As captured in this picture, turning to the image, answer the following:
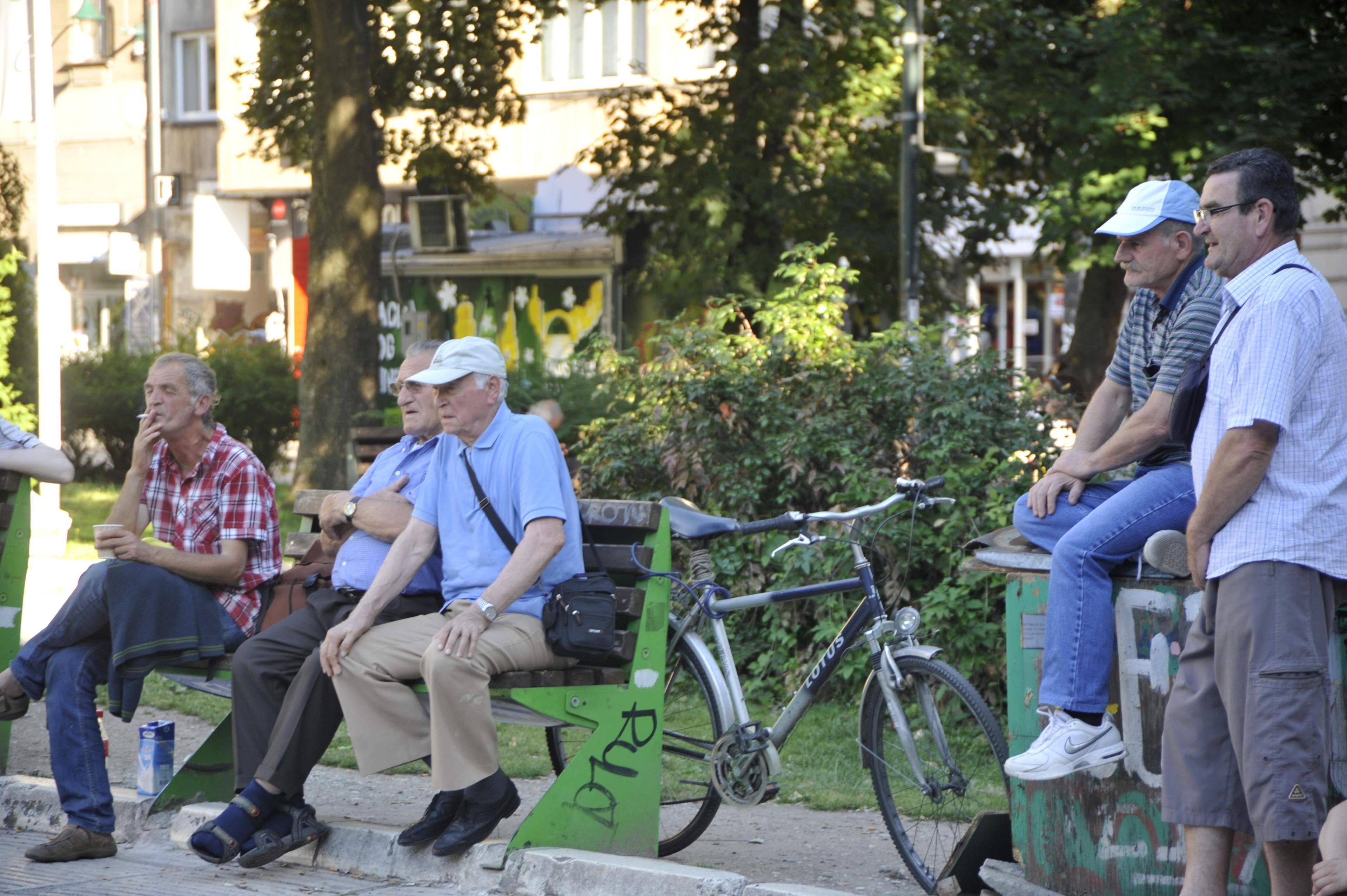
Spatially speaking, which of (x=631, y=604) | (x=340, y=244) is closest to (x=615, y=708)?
(x=631, y=604)

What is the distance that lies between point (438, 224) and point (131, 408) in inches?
217

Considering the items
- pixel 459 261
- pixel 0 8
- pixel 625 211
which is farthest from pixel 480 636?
pixel 459 261

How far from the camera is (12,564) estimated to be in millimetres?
6535

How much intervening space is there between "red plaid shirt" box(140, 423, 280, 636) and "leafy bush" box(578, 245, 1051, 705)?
2.42m

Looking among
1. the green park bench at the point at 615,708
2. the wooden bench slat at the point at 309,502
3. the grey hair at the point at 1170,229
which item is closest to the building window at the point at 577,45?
the wooden bench slat at the point at 309,502

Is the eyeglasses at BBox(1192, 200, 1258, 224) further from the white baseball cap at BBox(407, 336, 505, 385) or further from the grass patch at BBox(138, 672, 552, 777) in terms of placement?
the grass patch at BBox(138, 672, 552, 777)

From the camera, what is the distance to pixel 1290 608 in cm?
371

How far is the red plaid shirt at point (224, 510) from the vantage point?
5.80 metres

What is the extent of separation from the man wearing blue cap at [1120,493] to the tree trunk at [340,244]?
1010 cm

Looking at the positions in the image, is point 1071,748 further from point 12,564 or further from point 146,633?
point 12,564

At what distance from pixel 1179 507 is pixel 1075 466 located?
34 centimetres

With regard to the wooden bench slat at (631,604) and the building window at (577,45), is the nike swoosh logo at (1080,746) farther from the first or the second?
the building window at (577,45)

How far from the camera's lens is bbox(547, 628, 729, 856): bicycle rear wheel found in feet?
18.0

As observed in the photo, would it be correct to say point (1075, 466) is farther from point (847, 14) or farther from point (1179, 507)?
point (847, 14)
